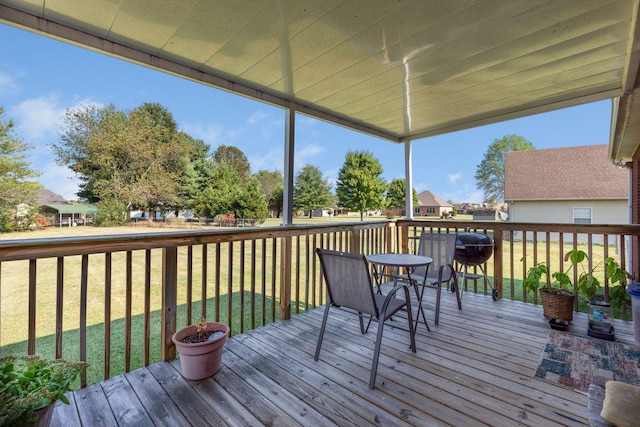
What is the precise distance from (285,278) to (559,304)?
2932 millimetres

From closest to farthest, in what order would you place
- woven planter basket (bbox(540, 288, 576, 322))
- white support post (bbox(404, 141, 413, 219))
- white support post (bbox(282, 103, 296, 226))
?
woven planter basket (bbox(540, 288, 576, 322))
white support post (bbox(282, 103, 296, 226))
white support post (bbox(404, 141, 413, 219))

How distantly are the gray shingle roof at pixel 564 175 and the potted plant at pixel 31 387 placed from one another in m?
11.0

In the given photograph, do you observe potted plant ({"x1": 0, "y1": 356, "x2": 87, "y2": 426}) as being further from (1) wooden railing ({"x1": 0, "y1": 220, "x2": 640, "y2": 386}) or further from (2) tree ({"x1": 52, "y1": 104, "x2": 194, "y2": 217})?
(2) tree ({"x1": 52, "y1": 104, "x2": 194, "y2": 217})

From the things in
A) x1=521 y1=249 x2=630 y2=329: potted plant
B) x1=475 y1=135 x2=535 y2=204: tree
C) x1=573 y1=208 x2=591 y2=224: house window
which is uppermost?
x1=475 y1=135 x2=535 y2=204: tree

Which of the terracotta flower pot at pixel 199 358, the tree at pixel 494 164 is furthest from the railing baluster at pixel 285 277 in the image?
the tree at pixel 494 164

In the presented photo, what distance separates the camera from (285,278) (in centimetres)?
321

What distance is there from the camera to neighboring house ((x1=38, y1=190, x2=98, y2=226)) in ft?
6.81

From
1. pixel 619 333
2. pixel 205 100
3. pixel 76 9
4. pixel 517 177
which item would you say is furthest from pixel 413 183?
pixel 517 177

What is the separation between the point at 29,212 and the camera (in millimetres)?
2014

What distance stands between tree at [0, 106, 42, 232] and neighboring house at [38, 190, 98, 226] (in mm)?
57

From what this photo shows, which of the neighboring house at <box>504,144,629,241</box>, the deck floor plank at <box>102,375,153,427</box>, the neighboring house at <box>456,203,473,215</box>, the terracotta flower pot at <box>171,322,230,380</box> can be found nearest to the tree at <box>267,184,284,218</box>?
the terracotta flower pot at <box>171,322,230,380</box>

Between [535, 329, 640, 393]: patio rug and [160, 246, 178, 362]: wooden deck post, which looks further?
[160, 246, 178, 362]: wooden deck post

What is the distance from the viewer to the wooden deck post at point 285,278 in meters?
3.17

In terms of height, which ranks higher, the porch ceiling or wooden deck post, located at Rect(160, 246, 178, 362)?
the porch ceiling
